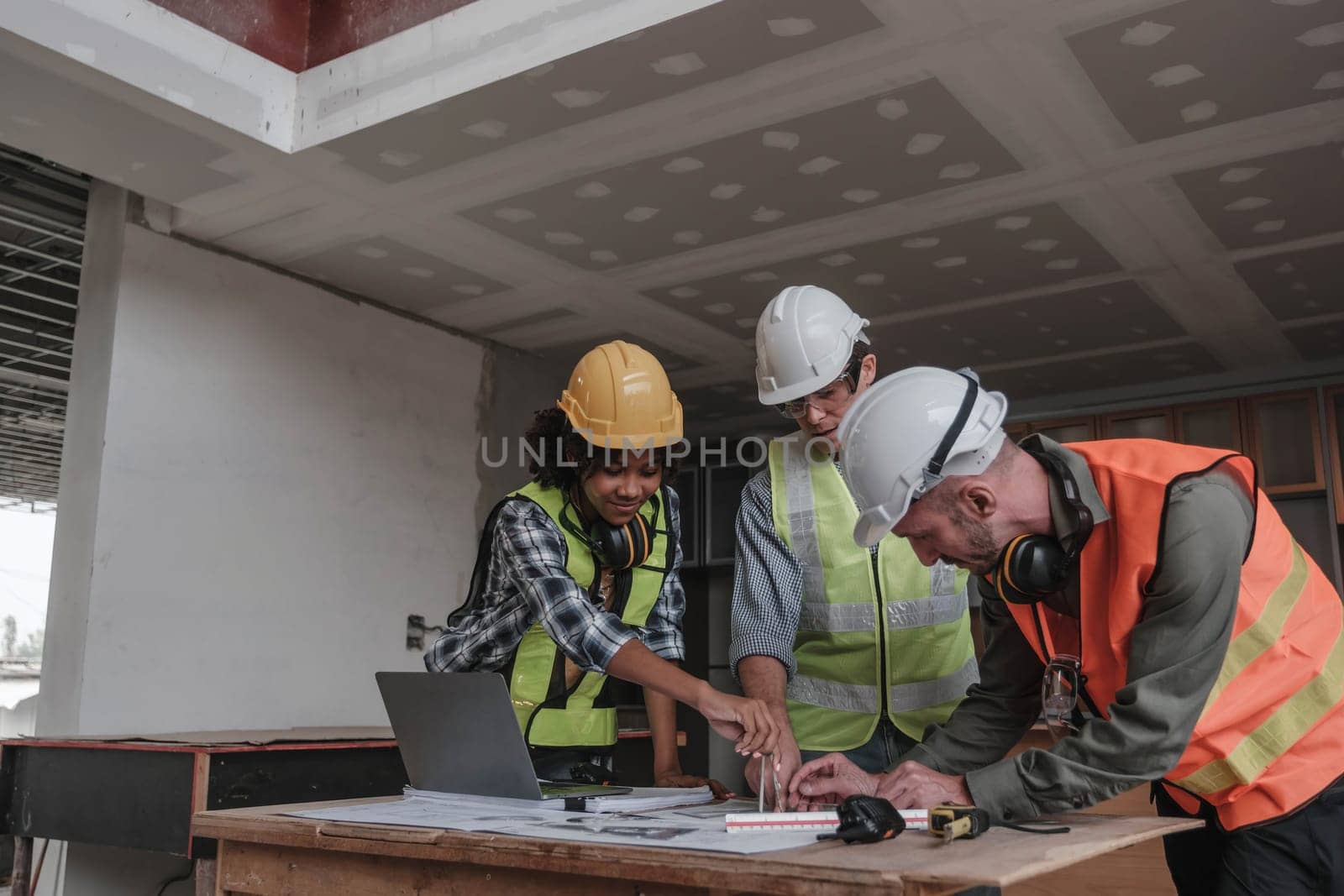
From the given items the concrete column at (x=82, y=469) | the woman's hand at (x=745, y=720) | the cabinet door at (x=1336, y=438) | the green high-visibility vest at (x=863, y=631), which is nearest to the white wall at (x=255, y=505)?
the concrete column at (x=82, y=469)

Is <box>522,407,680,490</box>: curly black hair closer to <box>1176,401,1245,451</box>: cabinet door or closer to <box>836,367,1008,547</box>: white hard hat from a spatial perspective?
<box>836,367,1008,547</box>: white hard hat

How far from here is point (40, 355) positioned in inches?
287

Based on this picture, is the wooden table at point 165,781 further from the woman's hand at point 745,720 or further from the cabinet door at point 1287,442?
the cabinet door at point 1287,442

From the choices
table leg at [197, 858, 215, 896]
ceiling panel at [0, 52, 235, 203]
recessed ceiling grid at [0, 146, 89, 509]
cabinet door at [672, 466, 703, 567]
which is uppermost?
recessed ceiling grid at [0, 146, 89, 509]

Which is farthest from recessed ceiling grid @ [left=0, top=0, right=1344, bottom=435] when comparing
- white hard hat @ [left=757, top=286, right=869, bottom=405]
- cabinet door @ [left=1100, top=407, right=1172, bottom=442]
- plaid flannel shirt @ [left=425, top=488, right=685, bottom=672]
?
plaid flannel shirt @ [left=425, top=488, right=685, bottom=672]

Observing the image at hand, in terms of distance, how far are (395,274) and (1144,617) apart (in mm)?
4172

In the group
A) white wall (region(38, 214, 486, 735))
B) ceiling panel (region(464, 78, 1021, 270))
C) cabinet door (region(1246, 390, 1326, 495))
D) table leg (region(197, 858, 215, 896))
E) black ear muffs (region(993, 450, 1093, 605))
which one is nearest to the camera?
black ear muffs (region(993, 450, 1093, 605))

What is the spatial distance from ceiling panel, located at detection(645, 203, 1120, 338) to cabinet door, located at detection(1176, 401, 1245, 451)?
183 centimetres

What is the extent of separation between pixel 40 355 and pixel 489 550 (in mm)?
6243

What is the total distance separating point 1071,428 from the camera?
262 inches

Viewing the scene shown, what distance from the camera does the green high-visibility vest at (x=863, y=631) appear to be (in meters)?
2.14

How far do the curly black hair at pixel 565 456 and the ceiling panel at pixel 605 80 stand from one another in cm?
125

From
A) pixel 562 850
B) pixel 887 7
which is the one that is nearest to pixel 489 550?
pixel 562 850

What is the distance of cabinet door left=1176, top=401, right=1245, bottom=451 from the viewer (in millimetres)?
6125
